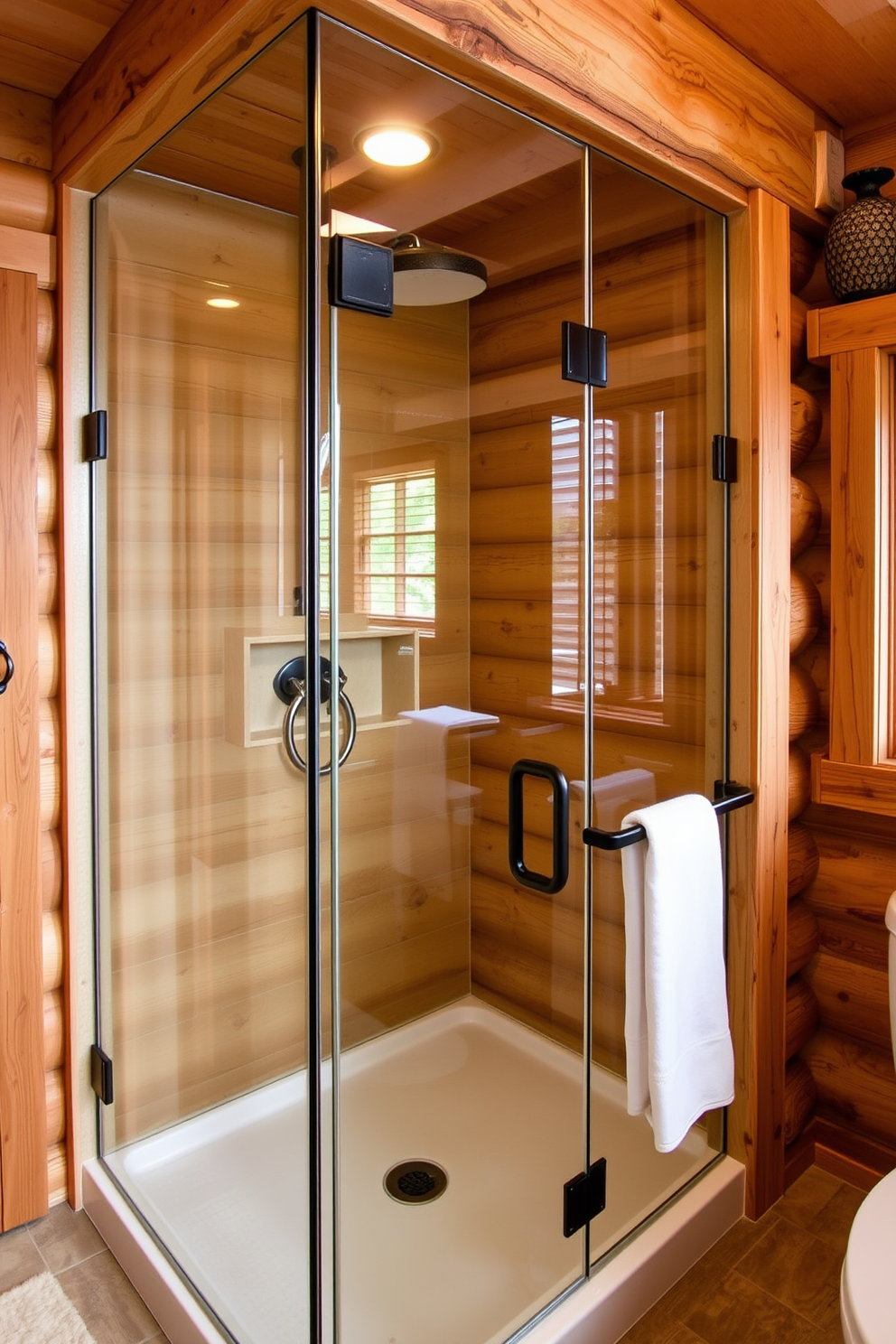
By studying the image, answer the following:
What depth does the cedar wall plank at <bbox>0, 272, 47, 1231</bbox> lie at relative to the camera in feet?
6.02

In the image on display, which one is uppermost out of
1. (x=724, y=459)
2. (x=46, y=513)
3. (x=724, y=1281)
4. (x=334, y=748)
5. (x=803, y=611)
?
(x=724, y=459)

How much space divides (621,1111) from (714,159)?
1.80 m

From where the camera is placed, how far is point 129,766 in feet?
6.15

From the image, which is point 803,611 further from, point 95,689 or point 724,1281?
point 95,689

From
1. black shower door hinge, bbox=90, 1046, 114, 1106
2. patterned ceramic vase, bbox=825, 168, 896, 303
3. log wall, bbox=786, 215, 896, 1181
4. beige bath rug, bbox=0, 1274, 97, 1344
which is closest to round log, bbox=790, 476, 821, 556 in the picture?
log wall, bbox=786, 215, 896, 1181

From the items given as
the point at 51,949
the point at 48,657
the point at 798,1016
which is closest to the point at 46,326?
the point at 48,657

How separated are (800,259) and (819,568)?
706 millimetres

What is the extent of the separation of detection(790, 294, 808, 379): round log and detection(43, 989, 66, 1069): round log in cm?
214

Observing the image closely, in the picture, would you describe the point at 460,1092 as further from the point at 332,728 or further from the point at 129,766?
the point at 129,766

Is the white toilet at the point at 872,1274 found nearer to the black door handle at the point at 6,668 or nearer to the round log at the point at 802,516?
the round log at the point at 802,516

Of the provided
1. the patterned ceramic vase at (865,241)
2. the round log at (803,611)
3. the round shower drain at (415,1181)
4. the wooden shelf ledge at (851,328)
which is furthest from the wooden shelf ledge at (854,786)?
the round shower drain at (415,1181)

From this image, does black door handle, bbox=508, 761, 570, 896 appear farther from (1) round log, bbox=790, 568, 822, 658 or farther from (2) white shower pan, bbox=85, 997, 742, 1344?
(1) round log, bbox=790, 568, 822, 658

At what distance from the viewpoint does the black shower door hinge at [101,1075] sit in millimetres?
1920

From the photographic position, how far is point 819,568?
2117mm
